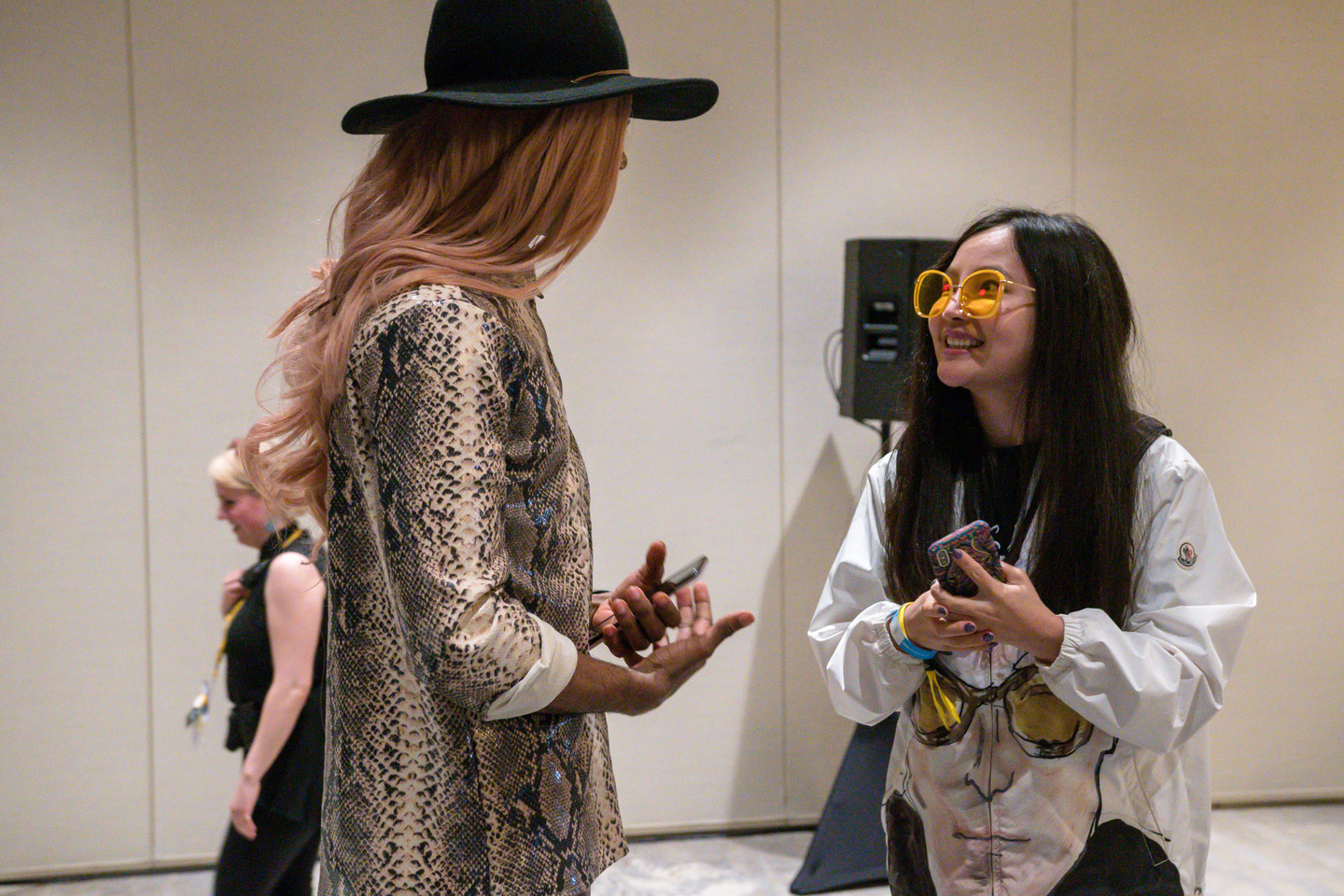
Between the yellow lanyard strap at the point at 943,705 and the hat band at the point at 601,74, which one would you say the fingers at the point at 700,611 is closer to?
the yellow lanyard strap at the point at 943,705

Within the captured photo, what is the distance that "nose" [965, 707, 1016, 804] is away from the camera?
149cm

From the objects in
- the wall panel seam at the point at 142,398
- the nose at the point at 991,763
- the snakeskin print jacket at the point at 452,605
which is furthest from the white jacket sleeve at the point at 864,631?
the wall panel seam at the point at 142,398

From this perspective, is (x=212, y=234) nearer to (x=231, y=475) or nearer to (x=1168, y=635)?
(x=231, y=475)

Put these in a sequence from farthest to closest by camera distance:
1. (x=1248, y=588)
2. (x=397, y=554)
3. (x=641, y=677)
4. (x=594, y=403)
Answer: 1. (x=594, y=403)
2. (x=1248, y=588)
3. (x=641, y=677)
4. (x=397, y=554)

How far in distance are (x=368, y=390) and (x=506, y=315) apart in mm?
157

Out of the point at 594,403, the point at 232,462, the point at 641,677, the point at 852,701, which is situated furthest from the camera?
the point at 594,403

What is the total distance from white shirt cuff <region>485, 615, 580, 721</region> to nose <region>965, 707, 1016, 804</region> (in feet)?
2.21

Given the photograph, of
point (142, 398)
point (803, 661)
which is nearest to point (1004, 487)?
point (803, 661)

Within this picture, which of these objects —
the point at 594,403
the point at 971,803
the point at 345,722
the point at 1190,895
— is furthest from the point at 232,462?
the point at 1190,895

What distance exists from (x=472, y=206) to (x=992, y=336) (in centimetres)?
77

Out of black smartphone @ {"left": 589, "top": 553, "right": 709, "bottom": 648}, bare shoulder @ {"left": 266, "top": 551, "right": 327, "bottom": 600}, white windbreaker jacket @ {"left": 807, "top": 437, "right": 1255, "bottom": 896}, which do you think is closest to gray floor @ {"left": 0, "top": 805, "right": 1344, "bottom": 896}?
bare shoulder @ {"left": 266, "top": 551, "right": 327, "bottom": 600}

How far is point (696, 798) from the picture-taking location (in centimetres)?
407

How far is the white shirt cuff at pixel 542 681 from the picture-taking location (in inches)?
41.6

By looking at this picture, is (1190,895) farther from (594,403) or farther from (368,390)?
(594,403)
